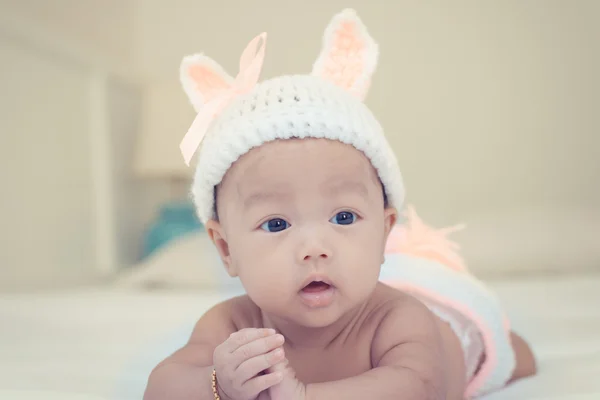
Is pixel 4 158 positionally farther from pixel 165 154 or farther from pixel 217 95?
pixel 217 95

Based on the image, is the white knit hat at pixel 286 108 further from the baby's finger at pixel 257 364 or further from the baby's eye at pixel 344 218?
the baby's finger at pixel 257 364

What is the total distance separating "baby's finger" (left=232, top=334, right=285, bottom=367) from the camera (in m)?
0.53

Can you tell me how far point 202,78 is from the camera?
2.65 ft

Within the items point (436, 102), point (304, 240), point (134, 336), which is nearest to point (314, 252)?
point (304, 240)

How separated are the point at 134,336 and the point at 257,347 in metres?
0.77

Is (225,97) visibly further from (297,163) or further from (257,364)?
(257,364)

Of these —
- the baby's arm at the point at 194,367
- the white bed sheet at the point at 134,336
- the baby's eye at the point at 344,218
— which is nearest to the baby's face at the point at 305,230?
the baby's eye at the point at 344,218

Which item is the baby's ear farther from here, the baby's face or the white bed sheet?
the white bed sheet

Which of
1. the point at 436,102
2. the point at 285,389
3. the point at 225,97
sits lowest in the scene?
the point at 285,389

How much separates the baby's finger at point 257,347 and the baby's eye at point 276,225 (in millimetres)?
132

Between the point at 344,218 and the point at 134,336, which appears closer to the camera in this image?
the point at 344,218

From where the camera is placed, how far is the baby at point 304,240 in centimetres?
58

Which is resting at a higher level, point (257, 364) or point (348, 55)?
point (348, 55)

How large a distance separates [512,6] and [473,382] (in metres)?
1.70
